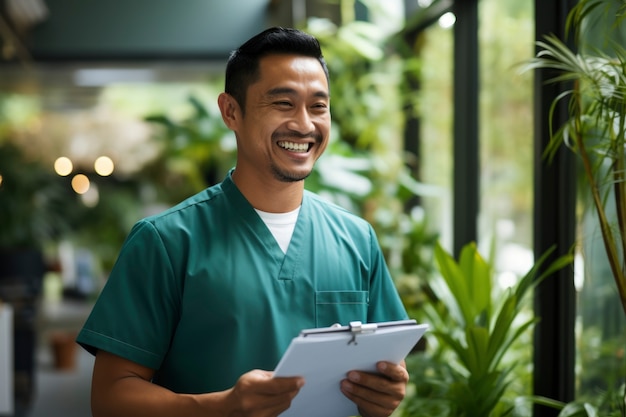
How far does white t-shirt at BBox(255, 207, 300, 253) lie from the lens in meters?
1.77

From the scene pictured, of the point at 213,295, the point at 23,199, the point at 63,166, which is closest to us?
the point at 213,295

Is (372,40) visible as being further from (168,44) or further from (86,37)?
(86,37)

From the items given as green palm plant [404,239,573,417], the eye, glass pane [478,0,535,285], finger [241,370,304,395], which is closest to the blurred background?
glass pane [478,0,535,285]

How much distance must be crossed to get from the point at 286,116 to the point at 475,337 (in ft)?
3.67

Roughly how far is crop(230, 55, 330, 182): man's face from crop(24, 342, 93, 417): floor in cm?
439

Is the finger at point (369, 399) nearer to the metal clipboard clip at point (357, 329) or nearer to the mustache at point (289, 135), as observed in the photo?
the metal clipboard clip at point (357, 329)

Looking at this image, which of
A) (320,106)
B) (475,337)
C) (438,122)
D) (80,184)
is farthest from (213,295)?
(80,184)

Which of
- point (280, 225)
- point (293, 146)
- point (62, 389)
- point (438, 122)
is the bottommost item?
point (62, 389)

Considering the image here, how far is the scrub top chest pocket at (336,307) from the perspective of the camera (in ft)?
5.67

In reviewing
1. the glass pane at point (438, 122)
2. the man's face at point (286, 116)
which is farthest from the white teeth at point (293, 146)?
the glass pane at point (438, 122)

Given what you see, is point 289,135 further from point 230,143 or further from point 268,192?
point 230,143

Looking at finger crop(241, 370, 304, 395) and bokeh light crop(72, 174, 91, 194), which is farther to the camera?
bokeh light crop(72, 174, 91, 194)

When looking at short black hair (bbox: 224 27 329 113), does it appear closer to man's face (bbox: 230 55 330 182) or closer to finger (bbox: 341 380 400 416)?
man's face (bbox: 230 55 330 182)

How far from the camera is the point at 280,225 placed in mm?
1786
